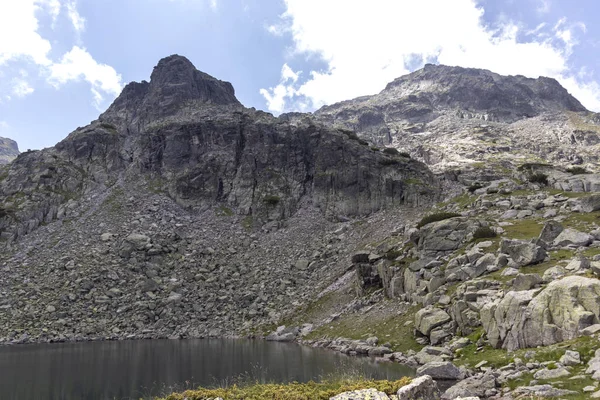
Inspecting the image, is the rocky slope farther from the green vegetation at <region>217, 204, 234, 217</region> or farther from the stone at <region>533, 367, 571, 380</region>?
the stone at <region>533, 367, 571, 380</region>

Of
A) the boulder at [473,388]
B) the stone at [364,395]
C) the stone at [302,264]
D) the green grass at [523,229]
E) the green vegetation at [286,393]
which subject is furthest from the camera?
the stone at [302,264]

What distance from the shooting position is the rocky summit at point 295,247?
1157 inches

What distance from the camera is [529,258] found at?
39.8 metres

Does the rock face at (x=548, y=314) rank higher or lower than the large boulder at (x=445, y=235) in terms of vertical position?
lower

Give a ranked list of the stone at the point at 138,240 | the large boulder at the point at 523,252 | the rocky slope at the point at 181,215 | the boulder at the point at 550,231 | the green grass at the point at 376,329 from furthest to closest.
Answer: the stone at the point at 138,240 < the rocky slope at the point at 181,215 < the boulder at the point at 550,231 < the green grass at the point at 376,329 < the large boulder at the point at 523,252

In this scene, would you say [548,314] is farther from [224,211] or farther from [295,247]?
[224,211]

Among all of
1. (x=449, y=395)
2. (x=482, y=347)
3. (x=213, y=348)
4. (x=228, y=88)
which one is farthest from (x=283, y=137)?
(x=449, y=395)

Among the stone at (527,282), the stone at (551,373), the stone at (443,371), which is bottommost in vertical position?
the stone at (443,371)

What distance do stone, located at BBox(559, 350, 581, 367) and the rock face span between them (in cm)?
338

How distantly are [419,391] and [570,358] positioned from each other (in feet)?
32.9

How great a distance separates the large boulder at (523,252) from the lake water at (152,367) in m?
17.3

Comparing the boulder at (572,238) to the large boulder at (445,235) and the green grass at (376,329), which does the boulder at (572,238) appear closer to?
the large boulder at (445,235)

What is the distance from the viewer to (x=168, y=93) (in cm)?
14825

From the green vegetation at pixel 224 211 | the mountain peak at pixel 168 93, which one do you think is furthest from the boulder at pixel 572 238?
the mountain peak at pixel 168 93
